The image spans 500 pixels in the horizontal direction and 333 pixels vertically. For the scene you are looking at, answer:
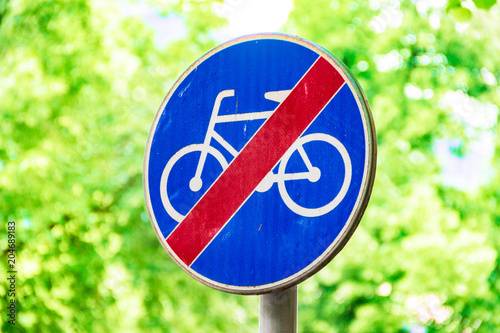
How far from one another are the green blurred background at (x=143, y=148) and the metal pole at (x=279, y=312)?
3.67 metres

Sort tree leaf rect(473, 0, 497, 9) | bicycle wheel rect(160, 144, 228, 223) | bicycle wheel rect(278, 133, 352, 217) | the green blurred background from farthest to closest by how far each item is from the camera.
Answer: the green blurred background → tree leaf rect(473, 0, 497, 9) → bicycle wheel rect(160, 144, 228, 223) → bicycle wheel rect(278, 133, 352, 217)

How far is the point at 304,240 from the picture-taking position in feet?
3.67

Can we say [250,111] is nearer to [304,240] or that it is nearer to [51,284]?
[304,240]

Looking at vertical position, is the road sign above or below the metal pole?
above

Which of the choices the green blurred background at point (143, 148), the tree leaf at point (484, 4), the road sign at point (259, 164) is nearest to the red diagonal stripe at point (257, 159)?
the road sign at point (259, 164)

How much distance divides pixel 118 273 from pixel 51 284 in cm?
62

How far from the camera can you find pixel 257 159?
1.22 meters

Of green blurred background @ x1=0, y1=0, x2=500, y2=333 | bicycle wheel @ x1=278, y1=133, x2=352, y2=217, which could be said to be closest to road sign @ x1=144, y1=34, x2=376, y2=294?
bicycle wheel @ x1=278, y1=133, x2=352, y2=217

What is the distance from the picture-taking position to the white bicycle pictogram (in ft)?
3.69

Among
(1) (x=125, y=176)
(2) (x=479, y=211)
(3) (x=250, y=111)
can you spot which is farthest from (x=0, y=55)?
(2) (x=479, y=211)

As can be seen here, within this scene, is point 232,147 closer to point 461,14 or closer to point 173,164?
point 173,164

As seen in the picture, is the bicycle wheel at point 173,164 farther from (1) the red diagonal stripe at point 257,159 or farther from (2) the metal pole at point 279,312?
(2) the metal pole at point 279,312

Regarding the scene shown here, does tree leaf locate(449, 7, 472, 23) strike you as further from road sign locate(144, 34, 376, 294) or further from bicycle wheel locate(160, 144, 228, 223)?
bicycle wheel locate(160, 144, 228, 223)

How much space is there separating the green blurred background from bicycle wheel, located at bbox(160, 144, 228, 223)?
139 inches
